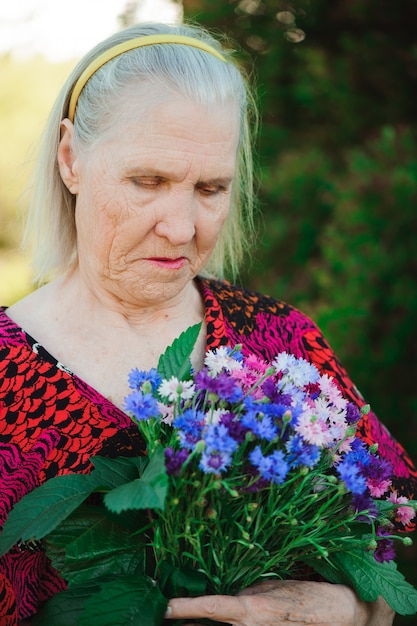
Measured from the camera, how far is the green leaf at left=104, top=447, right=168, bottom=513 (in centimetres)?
143

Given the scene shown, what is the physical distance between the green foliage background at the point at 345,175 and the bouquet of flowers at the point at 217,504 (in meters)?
2.20

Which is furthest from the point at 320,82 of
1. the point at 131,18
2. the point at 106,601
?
the point at 106,601

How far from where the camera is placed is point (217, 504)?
154cm

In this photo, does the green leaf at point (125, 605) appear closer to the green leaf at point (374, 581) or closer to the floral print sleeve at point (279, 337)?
the green leaf at point (374, 581)

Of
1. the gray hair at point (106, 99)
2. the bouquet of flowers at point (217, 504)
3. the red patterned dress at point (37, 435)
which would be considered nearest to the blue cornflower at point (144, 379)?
the bouquet of flowers at point (217, 504)

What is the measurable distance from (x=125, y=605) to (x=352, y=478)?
19.6 inches

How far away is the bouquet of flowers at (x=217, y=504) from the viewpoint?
1509 mm

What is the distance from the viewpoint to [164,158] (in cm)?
188

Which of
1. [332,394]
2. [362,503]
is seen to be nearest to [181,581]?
[362,503]

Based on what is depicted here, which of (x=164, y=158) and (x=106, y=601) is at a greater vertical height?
(x=164, y=158)

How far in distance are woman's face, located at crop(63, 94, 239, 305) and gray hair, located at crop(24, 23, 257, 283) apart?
0.05 metres

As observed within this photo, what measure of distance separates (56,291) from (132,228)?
43cm

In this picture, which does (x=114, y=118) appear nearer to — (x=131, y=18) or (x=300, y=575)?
(x=300, y=575)

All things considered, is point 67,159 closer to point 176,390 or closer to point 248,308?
point 248,308
